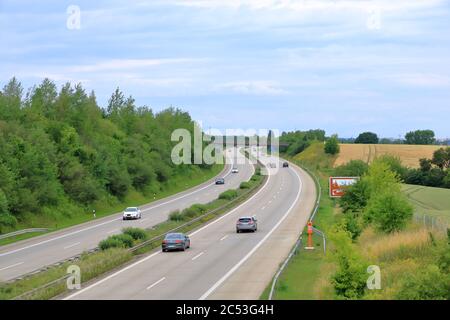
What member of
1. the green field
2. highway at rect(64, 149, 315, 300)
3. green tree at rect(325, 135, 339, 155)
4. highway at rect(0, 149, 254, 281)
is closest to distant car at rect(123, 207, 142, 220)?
highway at rect(0, 149, 254, 281)

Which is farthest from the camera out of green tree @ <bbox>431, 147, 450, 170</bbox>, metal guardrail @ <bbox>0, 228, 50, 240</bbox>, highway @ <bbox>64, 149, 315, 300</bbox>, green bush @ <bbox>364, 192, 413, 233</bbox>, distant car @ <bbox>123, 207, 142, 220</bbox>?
green tree @ <bbox>431, 147, 450, 170</bbox>

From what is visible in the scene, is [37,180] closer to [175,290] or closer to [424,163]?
[175,290]

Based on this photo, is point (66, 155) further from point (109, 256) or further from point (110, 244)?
point (109, 256)

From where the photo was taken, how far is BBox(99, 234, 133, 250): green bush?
1459 inches

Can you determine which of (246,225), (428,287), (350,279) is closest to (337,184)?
(246,225)

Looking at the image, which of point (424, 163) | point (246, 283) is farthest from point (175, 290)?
point (424, 163)

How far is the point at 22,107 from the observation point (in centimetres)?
7406

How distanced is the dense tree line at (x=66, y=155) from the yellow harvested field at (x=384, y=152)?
47336mm

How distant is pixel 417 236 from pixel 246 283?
866cm

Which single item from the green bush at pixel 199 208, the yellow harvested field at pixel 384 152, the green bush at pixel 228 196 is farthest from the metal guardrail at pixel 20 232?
the yellow harvested field at pixel 384 152

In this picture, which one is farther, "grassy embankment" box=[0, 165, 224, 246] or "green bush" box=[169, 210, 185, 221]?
"grassy embankment" box=[0, 165, 224, 246]

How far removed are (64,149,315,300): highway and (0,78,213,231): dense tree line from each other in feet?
45.5

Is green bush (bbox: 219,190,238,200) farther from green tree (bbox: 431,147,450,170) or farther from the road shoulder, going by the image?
green tree (bbox: 431,147,450,170)
